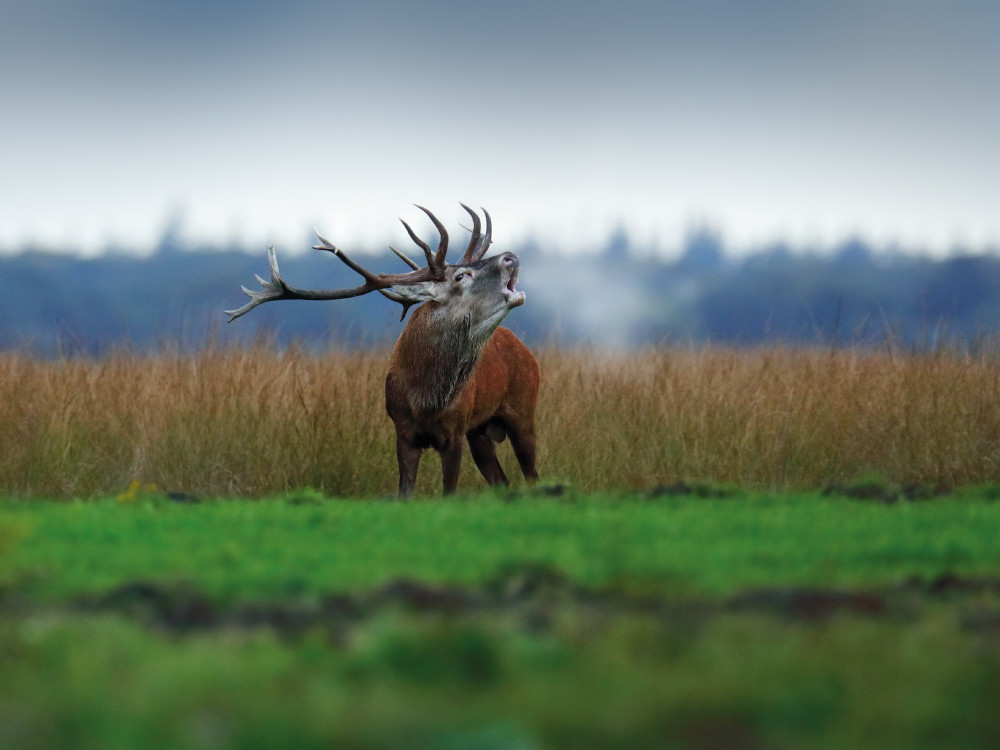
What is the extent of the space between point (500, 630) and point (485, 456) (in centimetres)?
775

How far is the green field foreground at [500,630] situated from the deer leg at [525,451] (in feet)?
13.5

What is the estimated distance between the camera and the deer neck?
35.0 ft

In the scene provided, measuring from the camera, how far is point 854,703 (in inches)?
148

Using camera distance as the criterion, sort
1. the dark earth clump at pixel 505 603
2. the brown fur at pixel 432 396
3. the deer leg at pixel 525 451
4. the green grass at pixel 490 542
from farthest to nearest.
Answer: the deer leg at pixel 525 451, the brown fur at pixel 432 396, the green grass at pixel 490 542, the dark earth clump at pixel 505 603

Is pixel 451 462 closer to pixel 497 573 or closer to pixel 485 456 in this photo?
pixel 485 456

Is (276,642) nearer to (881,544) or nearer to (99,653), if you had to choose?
(99,653)

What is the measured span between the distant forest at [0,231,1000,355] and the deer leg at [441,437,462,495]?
123 inches

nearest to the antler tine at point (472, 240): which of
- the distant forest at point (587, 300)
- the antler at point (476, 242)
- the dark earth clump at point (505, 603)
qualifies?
the antler at point (476, 242)

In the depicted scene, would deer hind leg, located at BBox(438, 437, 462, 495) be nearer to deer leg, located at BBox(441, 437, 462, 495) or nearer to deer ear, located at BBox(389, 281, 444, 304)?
deer leg, located at BBox(441, 437, 462, 495)

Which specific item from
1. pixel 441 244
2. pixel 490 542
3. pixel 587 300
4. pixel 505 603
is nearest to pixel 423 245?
pixel 441 244

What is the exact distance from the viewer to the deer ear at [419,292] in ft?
36.3

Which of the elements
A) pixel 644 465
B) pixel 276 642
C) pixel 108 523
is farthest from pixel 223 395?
pixel 276 642

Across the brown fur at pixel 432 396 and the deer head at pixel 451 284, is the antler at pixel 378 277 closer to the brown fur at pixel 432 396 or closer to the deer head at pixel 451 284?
the deer head at pixel 451 284

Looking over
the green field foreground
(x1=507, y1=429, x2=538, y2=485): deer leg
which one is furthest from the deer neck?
the green field foreground
